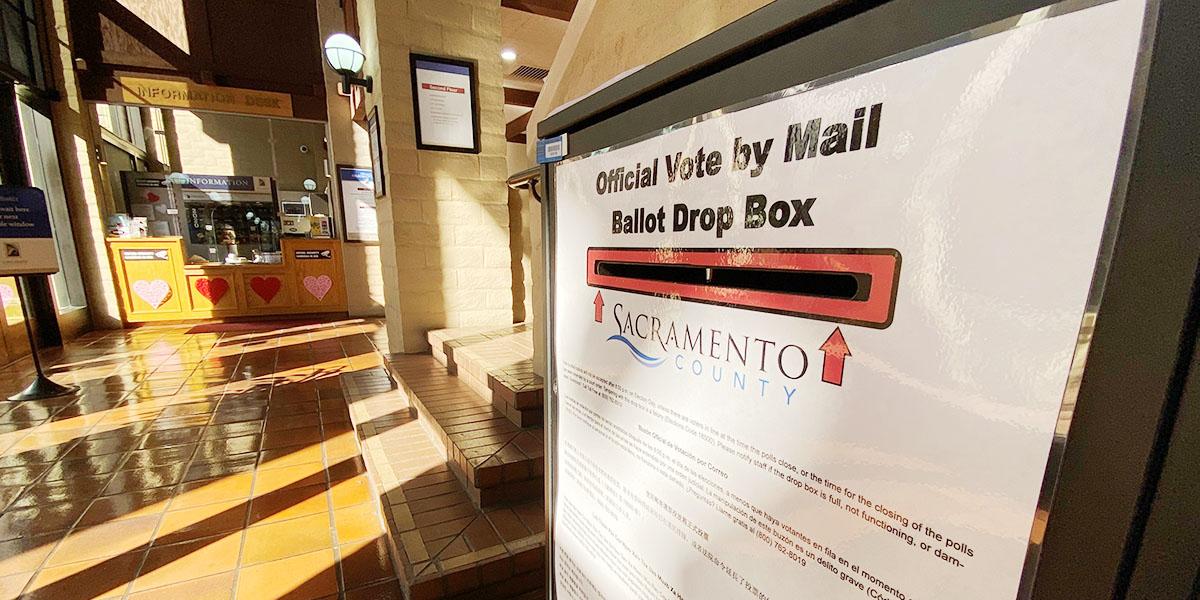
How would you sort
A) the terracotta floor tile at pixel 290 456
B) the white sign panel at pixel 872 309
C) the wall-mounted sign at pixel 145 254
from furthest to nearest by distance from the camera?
1. the wall-mounted sign at pixel 145 254
2. the terracotta floor tile at pixel 290 456
3. the white sign panel at pixel 872 309

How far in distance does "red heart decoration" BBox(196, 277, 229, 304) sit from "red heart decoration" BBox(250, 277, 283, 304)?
0.32 m

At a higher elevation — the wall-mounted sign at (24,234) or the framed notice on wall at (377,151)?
the framed notice on wall at (377,151)

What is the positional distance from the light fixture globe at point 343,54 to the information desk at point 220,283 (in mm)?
3780

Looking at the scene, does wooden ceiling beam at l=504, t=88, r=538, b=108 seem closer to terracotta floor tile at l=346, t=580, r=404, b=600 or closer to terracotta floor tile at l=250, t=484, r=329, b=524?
terracotta floor tile at l=250, t=484, r=329, b=524

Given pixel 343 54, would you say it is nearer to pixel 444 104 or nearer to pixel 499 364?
pixel 444 104

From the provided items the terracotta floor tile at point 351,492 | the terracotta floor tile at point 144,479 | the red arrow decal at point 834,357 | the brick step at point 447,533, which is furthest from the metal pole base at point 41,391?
the red arrow decal at point 834,357

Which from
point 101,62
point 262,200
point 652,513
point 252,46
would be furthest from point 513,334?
point 262,200

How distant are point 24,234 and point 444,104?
3259 mm

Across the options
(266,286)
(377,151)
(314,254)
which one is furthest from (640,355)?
(266,286)

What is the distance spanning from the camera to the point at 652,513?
26.1 inches

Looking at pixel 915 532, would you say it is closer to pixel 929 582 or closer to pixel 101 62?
pixel 929 582

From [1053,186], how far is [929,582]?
0.33 m

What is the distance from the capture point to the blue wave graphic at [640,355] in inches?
25.3

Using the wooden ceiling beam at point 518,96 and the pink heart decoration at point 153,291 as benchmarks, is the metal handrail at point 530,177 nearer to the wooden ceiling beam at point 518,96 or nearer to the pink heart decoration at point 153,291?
the pink heart decoration at point 153,291
